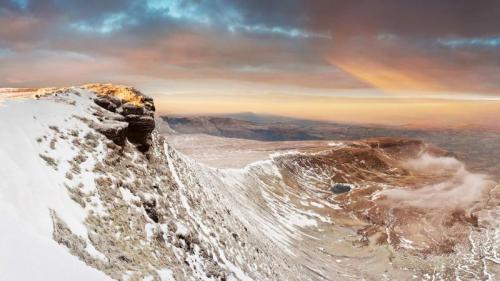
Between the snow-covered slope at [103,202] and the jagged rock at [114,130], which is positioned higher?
the jagged rock at [114,130]

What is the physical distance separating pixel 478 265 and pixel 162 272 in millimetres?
116055

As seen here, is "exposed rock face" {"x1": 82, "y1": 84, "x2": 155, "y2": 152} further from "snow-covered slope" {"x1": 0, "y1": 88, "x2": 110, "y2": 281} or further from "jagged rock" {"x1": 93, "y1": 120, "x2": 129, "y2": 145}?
"snow-covered slope" {"x1": 0, "y1": 88, "x2": 110, "y2": 281}

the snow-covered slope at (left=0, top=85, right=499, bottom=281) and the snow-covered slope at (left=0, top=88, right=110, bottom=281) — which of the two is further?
the snow-covered slope at (left=0, top=85, right=499, bottom=281)

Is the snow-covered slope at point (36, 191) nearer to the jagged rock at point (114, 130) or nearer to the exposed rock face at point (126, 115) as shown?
the jagged rock at point (114, 130)

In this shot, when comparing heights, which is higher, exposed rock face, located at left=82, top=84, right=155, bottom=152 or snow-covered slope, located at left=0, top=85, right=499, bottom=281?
exposed rock face, located at left=82, top=84, right=155, bottom=152

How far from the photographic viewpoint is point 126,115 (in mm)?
32812

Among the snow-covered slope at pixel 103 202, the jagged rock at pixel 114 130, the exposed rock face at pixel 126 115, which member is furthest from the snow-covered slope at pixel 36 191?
the exposed rock face at pixel 126 115

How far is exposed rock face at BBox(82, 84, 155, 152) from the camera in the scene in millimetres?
29922

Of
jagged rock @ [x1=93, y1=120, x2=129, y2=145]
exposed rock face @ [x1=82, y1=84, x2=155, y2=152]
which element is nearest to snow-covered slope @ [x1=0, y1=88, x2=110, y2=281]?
jagged rock @ [x1=93, y1=120, x2=129, y2=145]

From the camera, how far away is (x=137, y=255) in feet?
64.4

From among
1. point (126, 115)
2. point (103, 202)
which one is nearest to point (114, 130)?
point (126, 115)

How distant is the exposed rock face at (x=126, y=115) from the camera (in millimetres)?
29922

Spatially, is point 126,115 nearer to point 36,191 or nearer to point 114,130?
point 114,130

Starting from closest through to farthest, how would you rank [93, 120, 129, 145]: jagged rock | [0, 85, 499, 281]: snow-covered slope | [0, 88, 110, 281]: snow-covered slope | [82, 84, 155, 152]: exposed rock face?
[0, 88, 110, 281]: snow-covered slope, [0, 85, 499, 281]: snow-covered slope, [93, 120, 129, 145]: jagged rock, [82, 84, 155, 152]: exposed rock face
